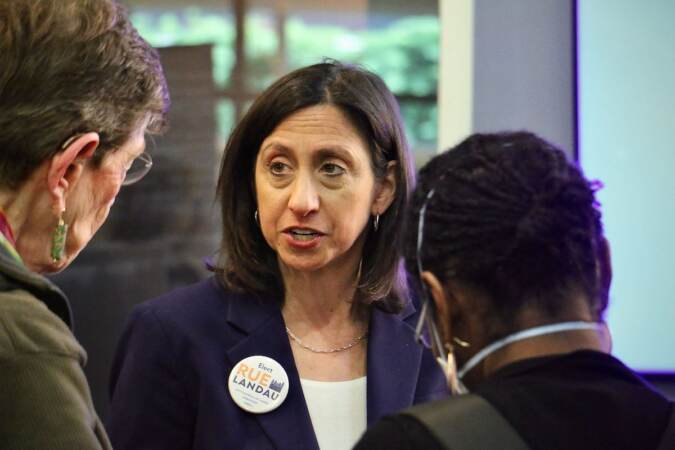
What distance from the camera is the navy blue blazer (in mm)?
2268

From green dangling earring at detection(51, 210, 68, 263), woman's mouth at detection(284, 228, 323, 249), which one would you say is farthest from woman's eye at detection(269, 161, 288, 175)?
green dangling earring at detection(51, 210, 68, 263)

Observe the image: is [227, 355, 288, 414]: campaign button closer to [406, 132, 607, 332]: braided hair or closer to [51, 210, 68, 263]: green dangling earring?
[51, 210, 68, 263]: green dangling earring

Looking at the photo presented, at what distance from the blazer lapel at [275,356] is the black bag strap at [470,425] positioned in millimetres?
1051

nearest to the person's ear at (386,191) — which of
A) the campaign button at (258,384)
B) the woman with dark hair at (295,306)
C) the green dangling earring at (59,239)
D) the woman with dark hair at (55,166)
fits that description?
the woman with dark hair at (295,306)

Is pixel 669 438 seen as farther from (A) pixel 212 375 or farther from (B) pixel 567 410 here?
(A) pixel 212 375

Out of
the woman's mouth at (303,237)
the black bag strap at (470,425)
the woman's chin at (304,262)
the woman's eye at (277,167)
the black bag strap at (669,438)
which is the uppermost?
the woman's eye at (277,167)

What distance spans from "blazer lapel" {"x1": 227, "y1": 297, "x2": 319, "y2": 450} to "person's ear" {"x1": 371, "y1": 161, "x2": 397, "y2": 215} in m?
0.36

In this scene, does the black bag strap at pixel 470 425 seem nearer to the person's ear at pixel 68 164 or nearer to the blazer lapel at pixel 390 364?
the person's ear at pixel 68 164

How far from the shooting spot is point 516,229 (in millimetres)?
1349

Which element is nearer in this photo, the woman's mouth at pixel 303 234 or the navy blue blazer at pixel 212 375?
the navy blue blazer at pixel 212 375

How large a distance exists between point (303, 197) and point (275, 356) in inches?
14.9

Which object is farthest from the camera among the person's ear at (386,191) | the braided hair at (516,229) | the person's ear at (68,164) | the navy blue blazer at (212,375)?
the person's ear at (386,191)

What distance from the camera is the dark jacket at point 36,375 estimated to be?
139 centimetres

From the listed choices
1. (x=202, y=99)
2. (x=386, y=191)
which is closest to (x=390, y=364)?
(x=386, y=191)
